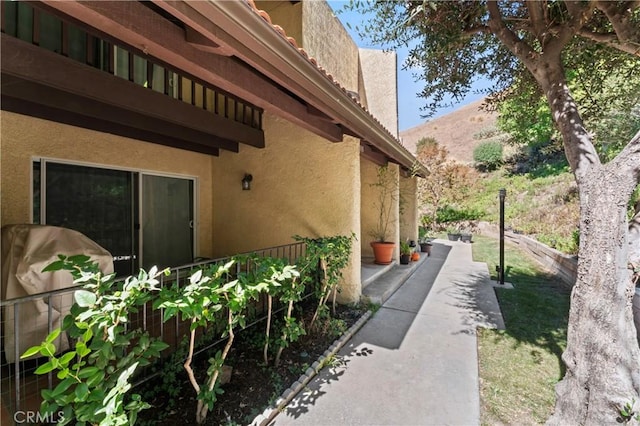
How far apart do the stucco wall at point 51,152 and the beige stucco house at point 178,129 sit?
17 millimetres

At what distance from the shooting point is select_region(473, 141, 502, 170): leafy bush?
24.4 metres

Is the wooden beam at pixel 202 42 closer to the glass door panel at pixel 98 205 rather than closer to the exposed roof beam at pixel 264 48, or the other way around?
the exposed roof beam at pixel 264 48

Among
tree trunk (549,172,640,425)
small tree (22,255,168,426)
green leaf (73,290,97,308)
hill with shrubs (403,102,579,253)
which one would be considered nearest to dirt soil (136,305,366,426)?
small tree (22,255,168,426)

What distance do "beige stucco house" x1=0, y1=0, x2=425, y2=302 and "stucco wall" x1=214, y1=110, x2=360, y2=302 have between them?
0.08ft

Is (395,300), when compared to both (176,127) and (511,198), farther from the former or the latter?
(511,198)

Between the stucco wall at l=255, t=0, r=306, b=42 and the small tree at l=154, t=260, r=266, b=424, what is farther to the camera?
the stucco wall at l=255, t=0, r=306, b=42

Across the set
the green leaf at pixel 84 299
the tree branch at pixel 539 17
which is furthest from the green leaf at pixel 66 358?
the tree branch at pixel 539 17

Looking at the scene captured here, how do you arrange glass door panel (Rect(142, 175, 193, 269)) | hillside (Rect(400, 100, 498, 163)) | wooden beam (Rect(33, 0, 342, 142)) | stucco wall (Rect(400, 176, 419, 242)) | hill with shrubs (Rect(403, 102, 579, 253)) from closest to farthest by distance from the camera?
wooden beam (Rect(33, 0, 342, 142)) → glass door panel (Rect(142, 175, 193, 269)) → stucco wall (Rect(400, 176, 419, 242)) → hill with shrubs (Rect(403, 102, 579, 253)) → hillside (Rect(400, 100, 498, 163))

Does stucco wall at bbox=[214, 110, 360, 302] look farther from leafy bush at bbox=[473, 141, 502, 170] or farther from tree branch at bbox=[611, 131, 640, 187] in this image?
leafy bush at bbox=[473, 141, 502, 170]

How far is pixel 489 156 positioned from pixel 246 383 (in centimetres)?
2752

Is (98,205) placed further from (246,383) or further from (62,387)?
(62,387)

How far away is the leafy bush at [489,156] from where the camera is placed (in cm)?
2441

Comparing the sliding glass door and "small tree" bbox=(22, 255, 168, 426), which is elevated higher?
the sliding glass door

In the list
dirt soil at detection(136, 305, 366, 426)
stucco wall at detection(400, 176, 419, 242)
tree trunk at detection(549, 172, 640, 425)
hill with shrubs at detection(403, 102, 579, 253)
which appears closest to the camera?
tree trunk at detection(549, 172, 640, 425)
